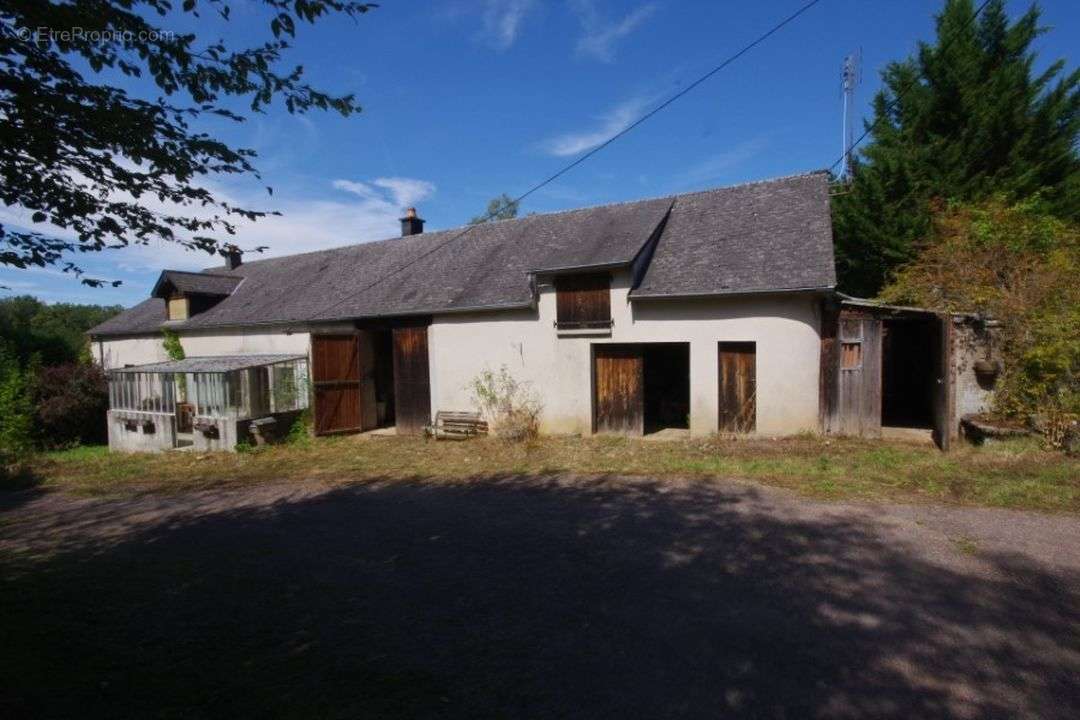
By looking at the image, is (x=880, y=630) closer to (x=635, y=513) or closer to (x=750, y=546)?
(x=750, y=546)

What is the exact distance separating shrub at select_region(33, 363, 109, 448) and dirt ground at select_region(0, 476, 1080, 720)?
36.8 ft

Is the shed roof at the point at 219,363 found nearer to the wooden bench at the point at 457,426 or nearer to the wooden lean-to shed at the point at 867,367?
the wooden bench at the point at 457,426

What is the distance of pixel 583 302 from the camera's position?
40.5 ft

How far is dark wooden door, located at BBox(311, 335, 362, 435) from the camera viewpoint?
14.2 m

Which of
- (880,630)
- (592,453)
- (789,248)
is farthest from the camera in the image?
(789,248)

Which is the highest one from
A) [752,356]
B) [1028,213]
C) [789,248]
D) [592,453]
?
[1028,213]

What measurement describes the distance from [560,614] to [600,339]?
27.6 ft

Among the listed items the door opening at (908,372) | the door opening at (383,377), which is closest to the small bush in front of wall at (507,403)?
the door opening at (383,377)

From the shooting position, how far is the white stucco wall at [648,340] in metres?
10.7

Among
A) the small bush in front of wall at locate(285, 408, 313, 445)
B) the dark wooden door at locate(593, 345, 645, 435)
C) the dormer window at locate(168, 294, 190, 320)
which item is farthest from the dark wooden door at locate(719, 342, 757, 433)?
the dormer window at locate(168, 294, 190, 320)

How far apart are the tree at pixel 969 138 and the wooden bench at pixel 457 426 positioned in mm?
11233

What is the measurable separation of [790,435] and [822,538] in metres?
5.45

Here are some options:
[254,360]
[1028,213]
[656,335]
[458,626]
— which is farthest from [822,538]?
[254,360]

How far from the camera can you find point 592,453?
1064 cm
